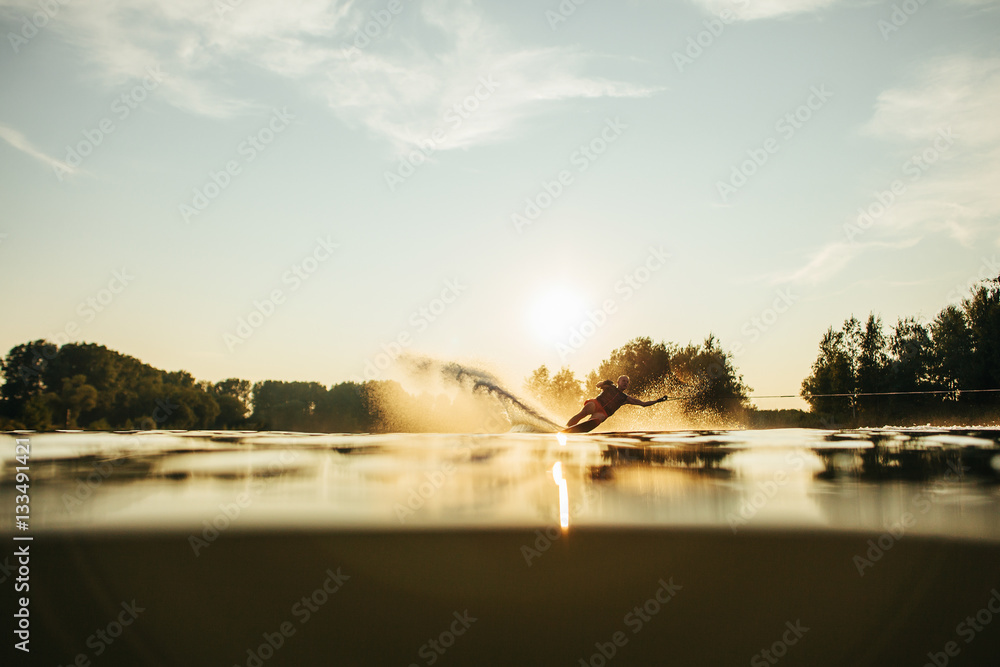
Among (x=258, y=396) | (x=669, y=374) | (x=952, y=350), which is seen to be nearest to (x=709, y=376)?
(x=669, y=374)

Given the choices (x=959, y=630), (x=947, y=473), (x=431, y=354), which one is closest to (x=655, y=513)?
(x=959, y=630)

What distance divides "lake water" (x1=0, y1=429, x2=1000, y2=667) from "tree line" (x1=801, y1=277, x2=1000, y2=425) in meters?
32.9

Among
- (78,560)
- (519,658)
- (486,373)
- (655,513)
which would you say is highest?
(486,373)

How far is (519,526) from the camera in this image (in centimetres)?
1670

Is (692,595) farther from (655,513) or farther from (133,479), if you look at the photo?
(133,479)

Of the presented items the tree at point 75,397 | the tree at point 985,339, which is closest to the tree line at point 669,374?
the tree at point 985,339

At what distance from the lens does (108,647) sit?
12484 millimetres

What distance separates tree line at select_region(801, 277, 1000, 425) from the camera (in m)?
52.1

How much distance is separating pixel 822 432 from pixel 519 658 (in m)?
10.2

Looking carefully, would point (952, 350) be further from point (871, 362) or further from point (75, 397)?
point (75, 397)

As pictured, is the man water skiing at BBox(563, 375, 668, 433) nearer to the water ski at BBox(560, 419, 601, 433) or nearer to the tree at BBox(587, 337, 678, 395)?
the water ski at BBox(560, 419, 601, 433)

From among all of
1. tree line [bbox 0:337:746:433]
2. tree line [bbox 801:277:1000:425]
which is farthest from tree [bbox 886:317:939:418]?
tree line [bbox 0:337:746:433]

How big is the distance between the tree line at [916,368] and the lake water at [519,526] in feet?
108

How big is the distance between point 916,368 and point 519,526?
57.3m
